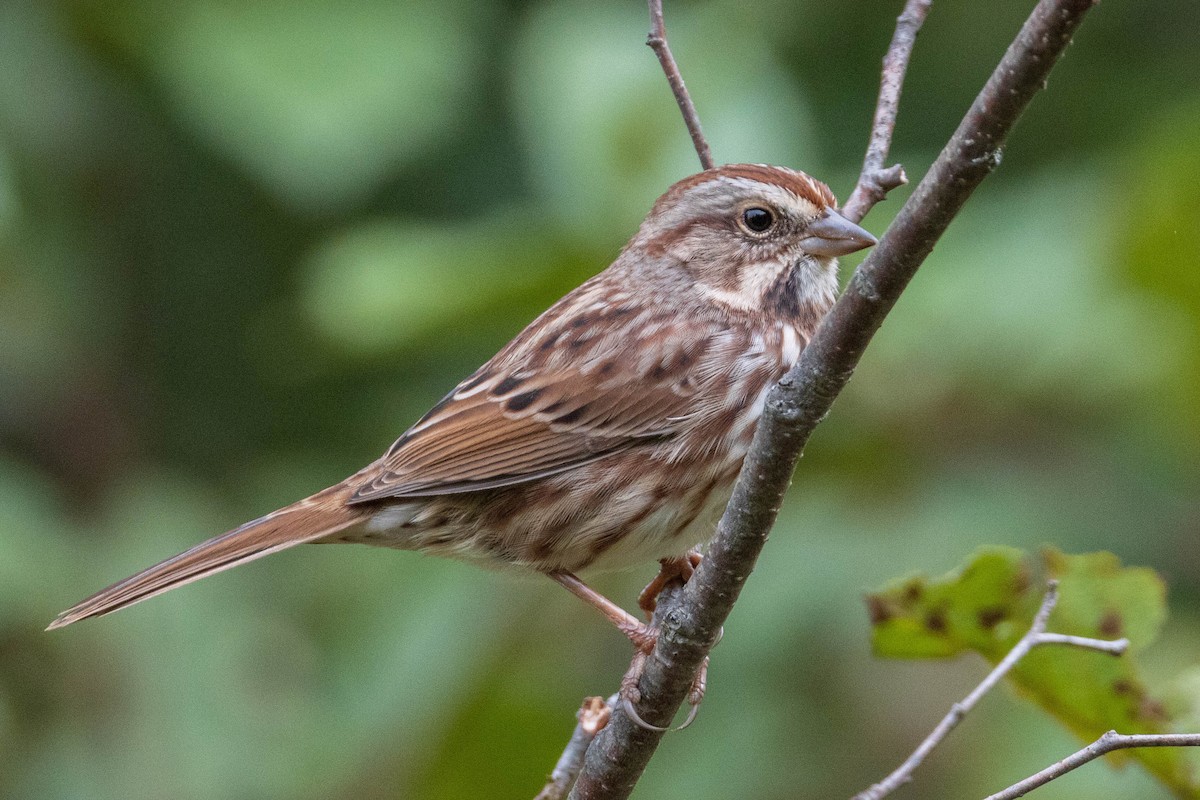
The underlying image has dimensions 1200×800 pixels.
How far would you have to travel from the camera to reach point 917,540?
371 centimetres

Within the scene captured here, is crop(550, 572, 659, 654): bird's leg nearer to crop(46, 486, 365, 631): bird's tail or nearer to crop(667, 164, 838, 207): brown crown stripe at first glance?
crop(46, 486, 365, 631): bird's tail

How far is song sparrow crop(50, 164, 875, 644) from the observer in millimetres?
3318

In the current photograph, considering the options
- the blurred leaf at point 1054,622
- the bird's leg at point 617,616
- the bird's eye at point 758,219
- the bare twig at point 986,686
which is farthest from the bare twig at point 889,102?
the bird's leg at point 617,616

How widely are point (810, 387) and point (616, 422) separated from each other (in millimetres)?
1329

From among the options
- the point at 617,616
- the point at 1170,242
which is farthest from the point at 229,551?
the point at 1170,242

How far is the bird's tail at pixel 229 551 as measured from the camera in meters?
3.35

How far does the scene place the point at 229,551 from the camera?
11.2ft

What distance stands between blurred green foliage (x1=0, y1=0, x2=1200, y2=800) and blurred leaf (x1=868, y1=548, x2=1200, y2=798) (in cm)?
79

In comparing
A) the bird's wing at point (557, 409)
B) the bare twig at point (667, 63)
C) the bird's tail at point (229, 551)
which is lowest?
the bird's tail at point (229, 551)

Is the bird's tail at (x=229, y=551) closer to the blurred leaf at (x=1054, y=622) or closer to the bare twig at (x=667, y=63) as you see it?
the bare twig at (x=667, y=63)

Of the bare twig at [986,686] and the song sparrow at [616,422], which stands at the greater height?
the song sparrow at [616,422]

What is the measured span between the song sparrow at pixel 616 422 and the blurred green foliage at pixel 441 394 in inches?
5.9

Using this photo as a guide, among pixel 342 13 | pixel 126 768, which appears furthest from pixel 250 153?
pixel 126 768

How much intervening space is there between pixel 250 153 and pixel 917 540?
2.01 metres
